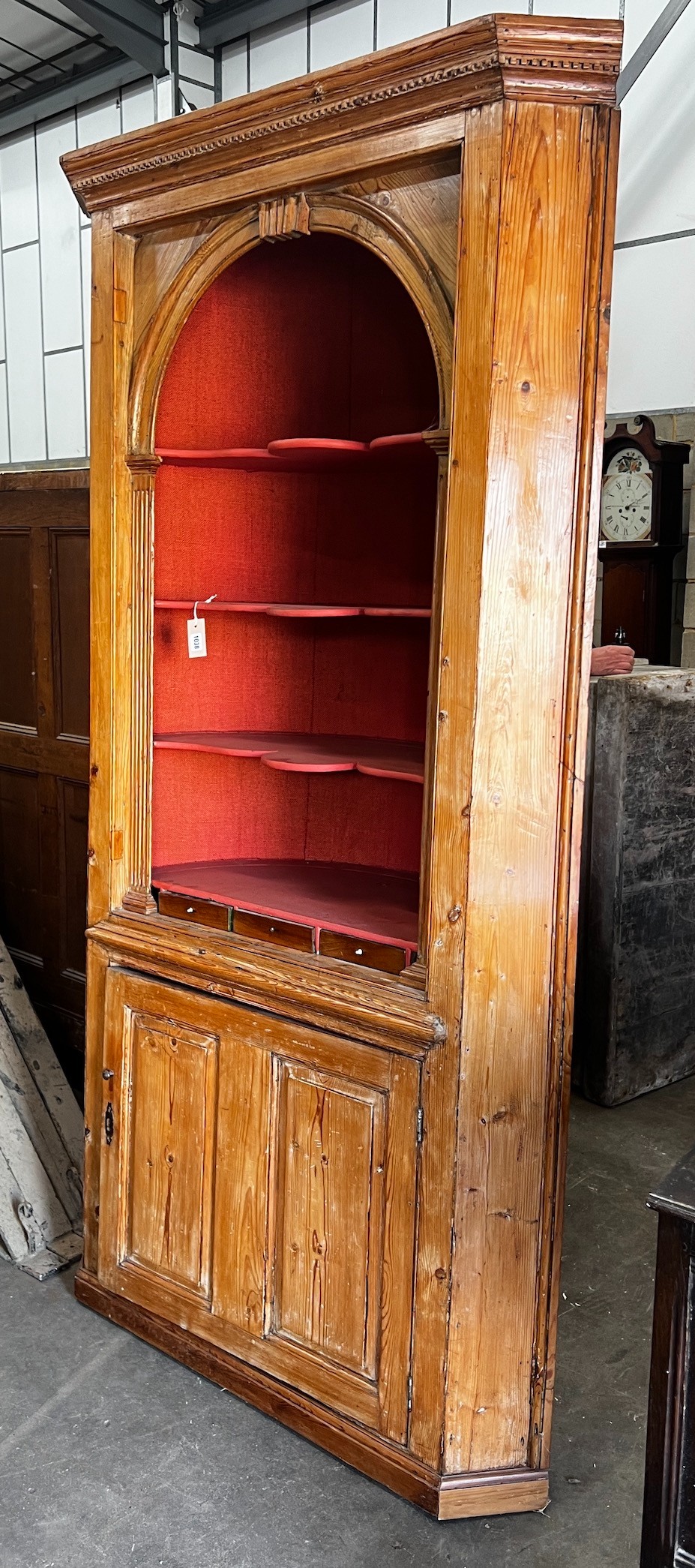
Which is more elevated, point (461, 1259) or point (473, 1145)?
point (473, 1145)

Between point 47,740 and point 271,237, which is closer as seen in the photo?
point 271,237

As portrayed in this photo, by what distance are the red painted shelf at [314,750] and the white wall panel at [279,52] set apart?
2.94 meters

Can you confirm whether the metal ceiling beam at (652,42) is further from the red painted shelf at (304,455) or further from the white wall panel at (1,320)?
the white wall panel at (1,320)

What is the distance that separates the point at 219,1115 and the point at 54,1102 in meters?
1.11

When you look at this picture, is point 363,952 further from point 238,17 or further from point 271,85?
point 238,17

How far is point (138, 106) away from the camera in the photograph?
15.7ft

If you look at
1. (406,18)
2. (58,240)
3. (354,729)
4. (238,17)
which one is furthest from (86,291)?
(354,729)

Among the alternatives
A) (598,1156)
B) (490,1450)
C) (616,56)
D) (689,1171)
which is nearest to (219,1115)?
(490,1450)

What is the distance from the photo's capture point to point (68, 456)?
5.31 meters

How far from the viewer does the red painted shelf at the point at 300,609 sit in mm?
2406

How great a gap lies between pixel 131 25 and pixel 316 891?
11.9 ft

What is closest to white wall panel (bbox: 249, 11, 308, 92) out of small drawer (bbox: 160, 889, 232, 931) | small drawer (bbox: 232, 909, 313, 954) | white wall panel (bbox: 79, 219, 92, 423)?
white wall panel (bbox: 79, 219, 92, 423)

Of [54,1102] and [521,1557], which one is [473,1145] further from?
[54,1102]

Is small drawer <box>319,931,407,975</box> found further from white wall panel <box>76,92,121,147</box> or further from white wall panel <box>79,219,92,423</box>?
white wall panel <box>76,92,121,147</box>
